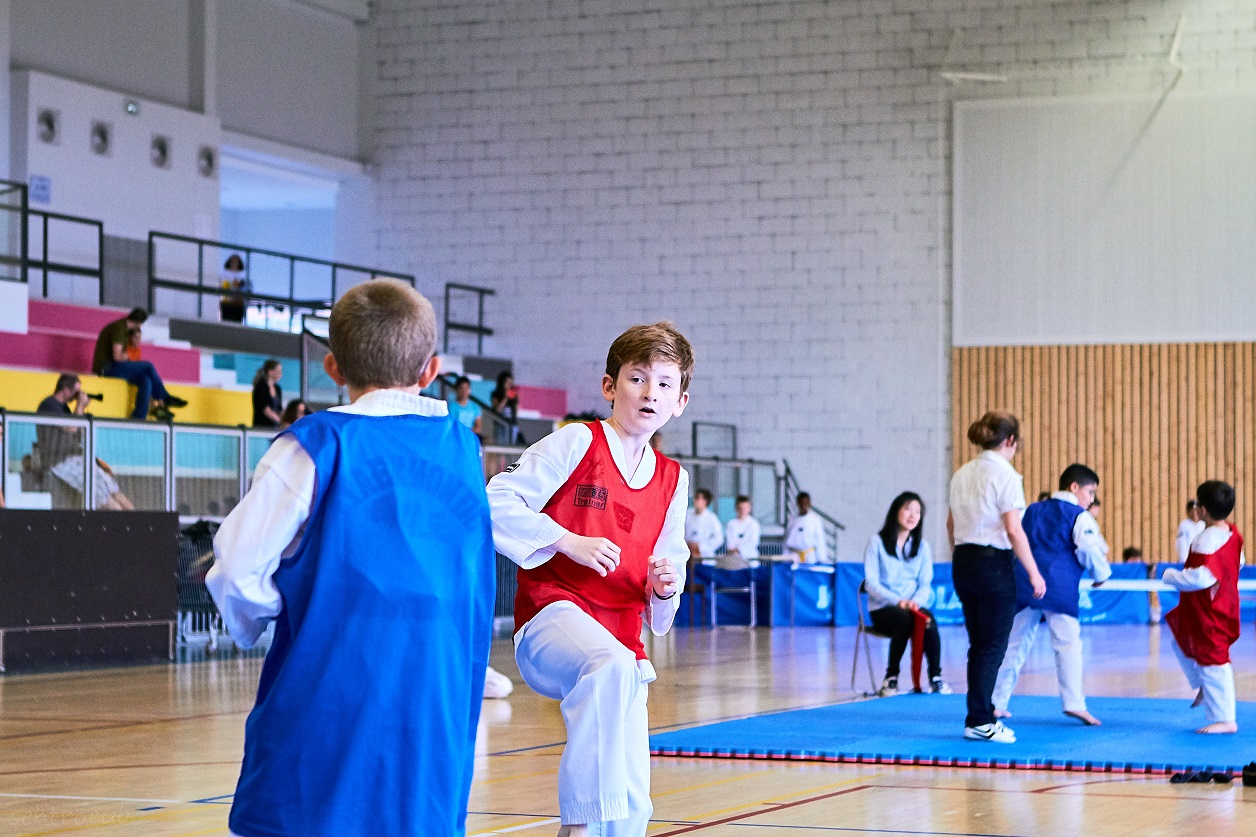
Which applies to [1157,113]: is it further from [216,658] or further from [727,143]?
[216,658]

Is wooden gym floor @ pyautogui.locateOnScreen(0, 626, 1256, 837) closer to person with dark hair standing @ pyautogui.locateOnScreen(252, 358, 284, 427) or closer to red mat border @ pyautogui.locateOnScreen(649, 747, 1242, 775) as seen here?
red mat border @ pyautogui.locateOnScreen(649, 747, 1242, 775)

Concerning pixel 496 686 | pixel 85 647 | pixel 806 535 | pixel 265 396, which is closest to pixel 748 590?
pixel 806 535

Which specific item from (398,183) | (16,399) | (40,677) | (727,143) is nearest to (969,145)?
(727,143)

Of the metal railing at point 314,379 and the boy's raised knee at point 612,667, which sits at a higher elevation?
the metal railing at point 314,379

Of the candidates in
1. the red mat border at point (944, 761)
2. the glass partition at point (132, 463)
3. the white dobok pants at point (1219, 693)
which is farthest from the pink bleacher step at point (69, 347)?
the white dobok pants at point (1219, 693)

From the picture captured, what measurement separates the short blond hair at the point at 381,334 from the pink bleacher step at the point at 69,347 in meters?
15.2

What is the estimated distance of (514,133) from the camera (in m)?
25.6

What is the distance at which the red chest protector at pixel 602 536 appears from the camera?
4301 mm

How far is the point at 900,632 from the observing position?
11.2 metres

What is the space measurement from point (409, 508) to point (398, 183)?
2384 centimetres

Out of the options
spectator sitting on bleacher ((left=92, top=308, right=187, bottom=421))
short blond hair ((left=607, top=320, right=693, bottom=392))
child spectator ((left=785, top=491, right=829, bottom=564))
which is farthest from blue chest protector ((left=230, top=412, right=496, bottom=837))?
A: child spectator ((left=785, top=491, right=829, bottom=564))

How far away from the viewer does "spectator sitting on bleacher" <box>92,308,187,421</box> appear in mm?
16391

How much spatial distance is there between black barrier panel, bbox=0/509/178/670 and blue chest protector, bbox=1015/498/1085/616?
721cm

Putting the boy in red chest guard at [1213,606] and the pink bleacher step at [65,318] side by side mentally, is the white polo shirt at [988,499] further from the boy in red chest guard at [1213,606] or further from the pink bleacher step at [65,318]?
the pink bleacher step at [65,318]
